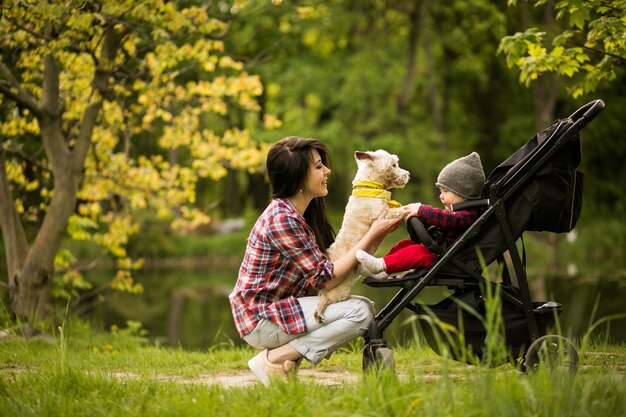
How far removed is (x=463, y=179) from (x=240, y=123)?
2527 centimetres

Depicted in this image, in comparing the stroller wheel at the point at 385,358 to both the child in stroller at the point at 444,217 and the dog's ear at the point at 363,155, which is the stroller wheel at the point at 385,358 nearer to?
the child in stroller at the point at 444,217

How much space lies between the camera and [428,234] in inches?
159

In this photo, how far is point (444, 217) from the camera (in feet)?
13.5

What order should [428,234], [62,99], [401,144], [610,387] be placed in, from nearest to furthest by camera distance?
[610,387] < [428,234] < [62,99] < [401,144]

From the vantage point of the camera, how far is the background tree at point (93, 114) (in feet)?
23.3

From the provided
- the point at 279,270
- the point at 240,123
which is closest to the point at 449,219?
the point at 279,270

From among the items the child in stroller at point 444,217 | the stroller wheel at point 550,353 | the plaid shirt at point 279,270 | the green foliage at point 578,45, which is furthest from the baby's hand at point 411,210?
the green foliage at point 578,45

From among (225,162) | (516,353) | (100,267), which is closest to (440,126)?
(100,267)

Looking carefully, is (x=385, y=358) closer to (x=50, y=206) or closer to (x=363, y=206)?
(x=363, y=206)

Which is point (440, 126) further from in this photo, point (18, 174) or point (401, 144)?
point (18, 174)

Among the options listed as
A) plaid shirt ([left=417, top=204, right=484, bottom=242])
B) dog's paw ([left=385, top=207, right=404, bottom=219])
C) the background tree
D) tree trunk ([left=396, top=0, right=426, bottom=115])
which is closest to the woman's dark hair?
dog's paw ([left=385, top=207, right=404, bottom=219])

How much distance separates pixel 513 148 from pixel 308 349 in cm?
2526

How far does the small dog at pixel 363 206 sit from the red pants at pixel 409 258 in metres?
0.19

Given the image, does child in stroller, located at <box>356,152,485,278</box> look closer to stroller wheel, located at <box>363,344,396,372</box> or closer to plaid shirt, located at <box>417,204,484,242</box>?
plaid shirt, located at <box>417,204,484,242</box>
